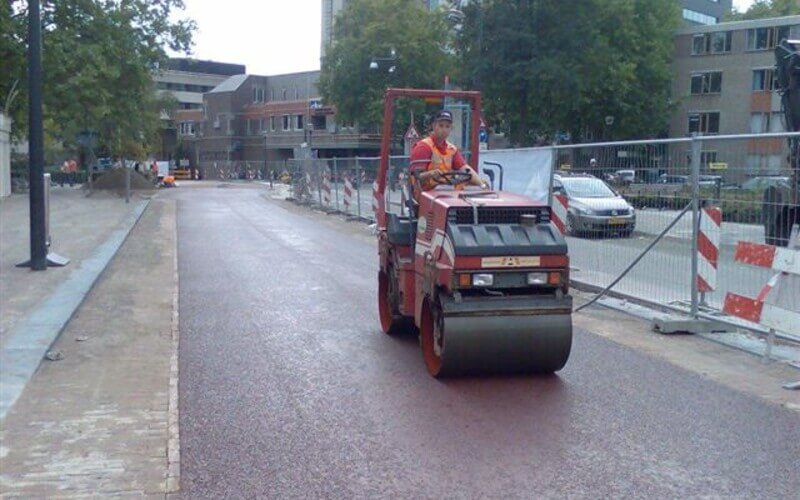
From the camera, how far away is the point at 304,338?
9.66m

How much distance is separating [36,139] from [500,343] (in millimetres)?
9291

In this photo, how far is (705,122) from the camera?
59875 millimetres

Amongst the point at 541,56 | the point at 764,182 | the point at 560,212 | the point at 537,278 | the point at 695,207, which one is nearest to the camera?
the point at 537,278

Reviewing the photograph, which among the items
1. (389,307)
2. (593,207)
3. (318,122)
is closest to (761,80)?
(318,122)

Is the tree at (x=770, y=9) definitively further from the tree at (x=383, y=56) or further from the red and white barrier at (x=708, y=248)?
the red and white barrier at (x=708, y=248)

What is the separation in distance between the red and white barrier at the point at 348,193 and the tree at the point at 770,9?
183ft

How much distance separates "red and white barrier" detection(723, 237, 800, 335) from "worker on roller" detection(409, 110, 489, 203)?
2635 millimetres

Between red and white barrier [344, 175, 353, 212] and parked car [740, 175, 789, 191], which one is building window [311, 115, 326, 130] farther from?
parked car [740, 175, 789, 191]

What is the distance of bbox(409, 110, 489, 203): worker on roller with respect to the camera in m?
8.52

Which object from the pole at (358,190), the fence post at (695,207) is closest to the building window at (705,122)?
the pole at (358,190)

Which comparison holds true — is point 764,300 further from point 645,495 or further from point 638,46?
point 638,46

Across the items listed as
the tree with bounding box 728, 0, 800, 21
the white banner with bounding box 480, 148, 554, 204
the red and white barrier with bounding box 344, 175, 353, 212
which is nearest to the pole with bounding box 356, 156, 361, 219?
the red and white barrier with bounding box 344, 175, 353, 212

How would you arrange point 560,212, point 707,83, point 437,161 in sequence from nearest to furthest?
point 437,161 → point 560,212 → point 707,83

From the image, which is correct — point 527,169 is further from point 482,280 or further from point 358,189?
point 358,189
